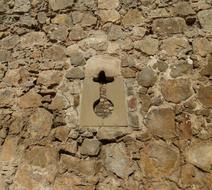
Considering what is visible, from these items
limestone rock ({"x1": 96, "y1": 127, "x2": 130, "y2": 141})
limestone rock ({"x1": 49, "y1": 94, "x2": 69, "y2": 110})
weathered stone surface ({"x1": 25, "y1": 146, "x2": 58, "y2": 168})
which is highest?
limestone rock ({"x1": 49, "y1": 94, "x2": 69, "y2": 110})

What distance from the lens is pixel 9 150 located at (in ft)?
8.05

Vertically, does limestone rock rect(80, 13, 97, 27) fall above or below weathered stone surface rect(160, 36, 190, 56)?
above

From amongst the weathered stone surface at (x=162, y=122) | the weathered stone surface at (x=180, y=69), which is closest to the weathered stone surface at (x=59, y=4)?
the weathered stone surface at (x=180, y=69)

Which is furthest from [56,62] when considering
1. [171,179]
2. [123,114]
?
[171,179]

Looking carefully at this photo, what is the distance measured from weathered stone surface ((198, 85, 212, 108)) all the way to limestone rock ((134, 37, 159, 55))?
0.39m

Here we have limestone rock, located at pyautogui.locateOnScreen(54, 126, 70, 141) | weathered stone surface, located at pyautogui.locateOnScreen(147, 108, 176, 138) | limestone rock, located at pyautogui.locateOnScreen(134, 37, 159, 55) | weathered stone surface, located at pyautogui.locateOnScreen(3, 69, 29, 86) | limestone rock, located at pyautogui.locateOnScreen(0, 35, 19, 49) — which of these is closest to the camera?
weathered stone surface, located at pyautogui.locateOnScreen(147, 108, 176, 138)

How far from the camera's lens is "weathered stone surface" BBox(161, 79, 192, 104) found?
7.72 ft

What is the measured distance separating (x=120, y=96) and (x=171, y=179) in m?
0.59

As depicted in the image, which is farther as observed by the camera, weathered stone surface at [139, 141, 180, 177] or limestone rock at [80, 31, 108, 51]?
limestone rock at [80, 31, 108, 51]

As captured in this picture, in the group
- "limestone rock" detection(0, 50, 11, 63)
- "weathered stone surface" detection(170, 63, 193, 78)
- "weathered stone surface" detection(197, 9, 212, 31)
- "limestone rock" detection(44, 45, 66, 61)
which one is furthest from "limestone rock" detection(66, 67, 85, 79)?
"weathered stone surface" detection(197, 9, 212, 31)

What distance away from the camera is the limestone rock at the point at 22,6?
110 inches

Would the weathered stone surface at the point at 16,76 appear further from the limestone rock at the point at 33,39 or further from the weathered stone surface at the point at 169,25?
the weathered stone surface at the point at 169,25

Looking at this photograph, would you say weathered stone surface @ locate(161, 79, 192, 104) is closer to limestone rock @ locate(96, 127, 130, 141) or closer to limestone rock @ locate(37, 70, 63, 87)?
limestone rock @ locate(96, 127, 130, 141)

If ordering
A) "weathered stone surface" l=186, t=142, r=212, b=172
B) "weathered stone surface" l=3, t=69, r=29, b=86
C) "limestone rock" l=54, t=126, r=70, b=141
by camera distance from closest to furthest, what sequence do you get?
"weathered stone surface" l=186, t=142, r=212, b=172 → "limestone rock" l=54, t=126, r=70, b=141 → "weathered stone surface" l=3, t=69, r=29, b=86
